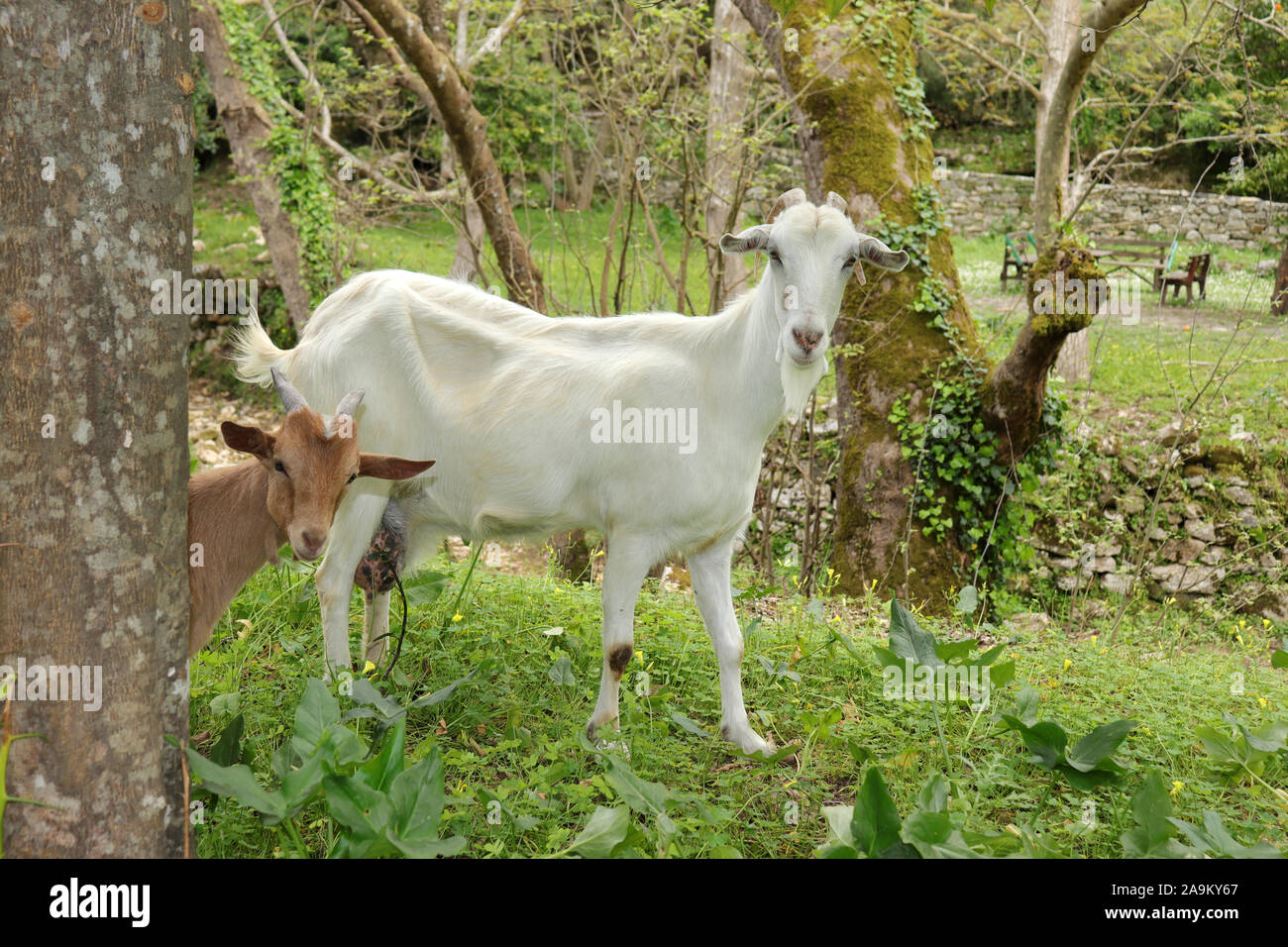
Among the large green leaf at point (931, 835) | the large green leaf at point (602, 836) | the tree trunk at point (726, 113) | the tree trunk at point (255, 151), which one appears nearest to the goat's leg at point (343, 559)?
the large green leaf at point (602, 836)

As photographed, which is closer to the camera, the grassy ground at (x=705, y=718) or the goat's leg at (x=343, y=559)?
the grassy ground at (x=705, y=718)

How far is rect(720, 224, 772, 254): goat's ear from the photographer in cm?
362

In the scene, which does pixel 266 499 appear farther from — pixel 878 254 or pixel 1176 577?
pixel 1176 577

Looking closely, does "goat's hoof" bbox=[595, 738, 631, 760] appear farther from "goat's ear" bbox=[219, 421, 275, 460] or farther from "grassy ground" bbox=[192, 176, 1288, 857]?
"goat's ear" bbox=[219, 421, 275, 460]

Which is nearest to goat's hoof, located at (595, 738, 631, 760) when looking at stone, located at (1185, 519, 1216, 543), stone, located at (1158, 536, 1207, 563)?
stone, located at (1158, 536, 1207, 563)

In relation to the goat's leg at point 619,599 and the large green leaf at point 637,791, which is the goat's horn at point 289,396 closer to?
the goat's leg at point 619,599

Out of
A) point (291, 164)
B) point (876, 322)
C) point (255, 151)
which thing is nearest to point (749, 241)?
point (876, 322)

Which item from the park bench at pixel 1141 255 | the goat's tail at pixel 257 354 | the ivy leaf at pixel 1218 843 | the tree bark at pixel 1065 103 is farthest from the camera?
the park bench at pixel 1141 255

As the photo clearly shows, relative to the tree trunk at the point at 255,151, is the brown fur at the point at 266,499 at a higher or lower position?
lower

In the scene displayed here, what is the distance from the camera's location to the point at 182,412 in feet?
8.95

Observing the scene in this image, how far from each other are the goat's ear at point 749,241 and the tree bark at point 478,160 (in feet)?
14.5

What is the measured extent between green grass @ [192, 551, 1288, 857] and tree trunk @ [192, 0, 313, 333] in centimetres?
793

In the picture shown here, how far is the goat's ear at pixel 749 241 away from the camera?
11.9 ft
